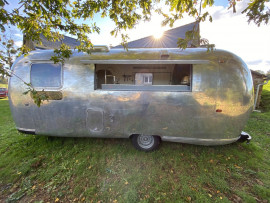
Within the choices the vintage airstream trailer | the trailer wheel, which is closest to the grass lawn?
the trailer wheel

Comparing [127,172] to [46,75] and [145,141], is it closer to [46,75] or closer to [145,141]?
[145,141]

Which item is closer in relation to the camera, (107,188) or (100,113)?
(107,188)

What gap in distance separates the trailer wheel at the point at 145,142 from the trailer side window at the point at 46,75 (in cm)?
244

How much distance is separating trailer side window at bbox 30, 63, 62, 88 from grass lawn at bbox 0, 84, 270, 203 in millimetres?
1820

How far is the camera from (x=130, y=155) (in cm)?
297

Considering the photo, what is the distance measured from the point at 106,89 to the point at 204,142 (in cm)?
268

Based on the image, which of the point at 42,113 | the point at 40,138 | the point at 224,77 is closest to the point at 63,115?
the point at 42,113

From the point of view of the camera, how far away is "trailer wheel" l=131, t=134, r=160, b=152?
9.83ft

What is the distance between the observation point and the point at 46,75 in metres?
2.90

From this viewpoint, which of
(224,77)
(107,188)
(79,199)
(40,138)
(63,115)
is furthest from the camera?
(40,138)

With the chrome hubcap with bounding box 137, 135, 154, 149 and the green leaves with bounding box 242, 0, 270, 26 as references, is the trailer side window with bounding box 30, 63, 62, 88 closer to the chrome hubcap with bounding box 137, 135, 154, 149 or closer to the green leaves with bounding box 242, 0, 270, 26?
the chrome hubcap with bounding box 137, 135, 154, 149

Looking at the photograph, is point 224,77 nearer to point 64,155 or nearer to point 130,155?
point 130,155

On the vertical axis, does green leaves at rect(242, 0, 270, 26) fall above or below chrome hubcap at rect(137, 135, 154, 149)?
above

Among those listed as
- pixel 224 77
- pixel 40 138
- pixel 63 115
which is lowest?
pixel 40 138
